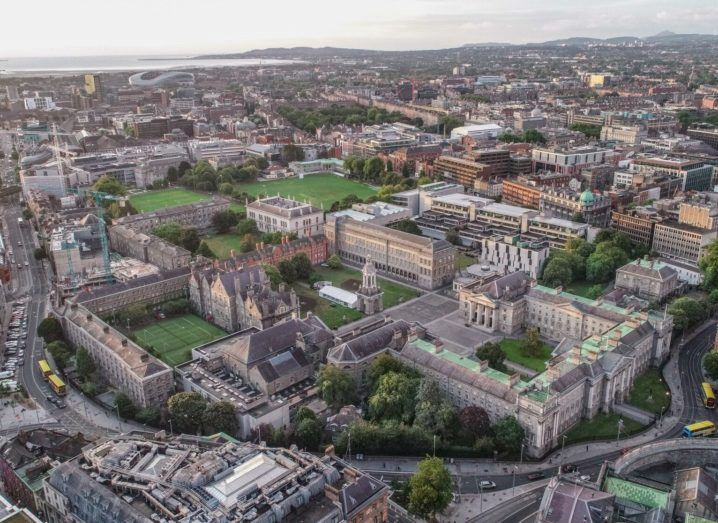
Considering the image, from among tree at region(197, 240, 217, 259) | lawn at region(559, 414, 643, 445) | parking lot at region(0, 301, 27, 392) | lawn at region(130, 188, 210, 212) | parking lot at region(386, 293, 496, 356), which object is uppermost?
tree at region(197, 240, 217, 259)

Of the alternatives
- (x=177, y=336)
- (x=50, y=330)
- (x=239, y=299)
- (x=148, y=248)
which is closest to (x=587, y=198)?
(x=239, y=299)

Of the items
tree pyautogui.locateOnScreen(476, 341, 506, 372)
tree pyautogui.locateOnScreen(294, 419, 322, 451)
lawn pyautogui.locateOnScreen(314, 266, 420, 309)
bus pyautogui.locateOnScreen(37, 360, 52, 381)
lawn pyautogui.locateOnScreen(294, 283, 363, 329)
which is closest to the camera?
tree pyautogui.locateOnScreen(294, 419, 322, 451)

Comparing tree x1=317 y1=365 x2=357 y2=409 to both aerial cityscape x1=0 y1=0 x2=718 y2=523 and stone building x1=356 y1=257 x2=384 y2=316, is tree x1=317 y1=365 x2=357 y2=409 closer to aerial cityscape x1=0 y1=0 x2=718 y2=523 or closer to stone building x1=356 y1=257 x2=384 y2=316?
aerial cityscape x1=0 y1=0 x2=718 y2=523

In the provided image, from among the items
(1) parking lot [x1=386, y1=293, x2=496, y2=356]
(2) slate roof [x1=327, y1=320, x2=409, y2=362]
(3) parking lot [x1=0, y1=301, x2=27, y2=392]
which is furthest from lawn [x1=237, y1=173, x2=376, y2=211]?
(2) slate roof [x1=327, y1=320, x2=409, y2=362]

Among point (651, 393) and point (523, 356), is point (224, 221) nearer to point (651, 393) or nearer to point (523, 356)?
point (523, 356)

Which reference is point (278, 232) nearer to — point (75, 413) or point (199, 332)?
point (199, 332)

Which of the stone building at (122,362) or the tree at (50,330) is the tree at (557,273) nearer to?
the stone building at (122,362)
